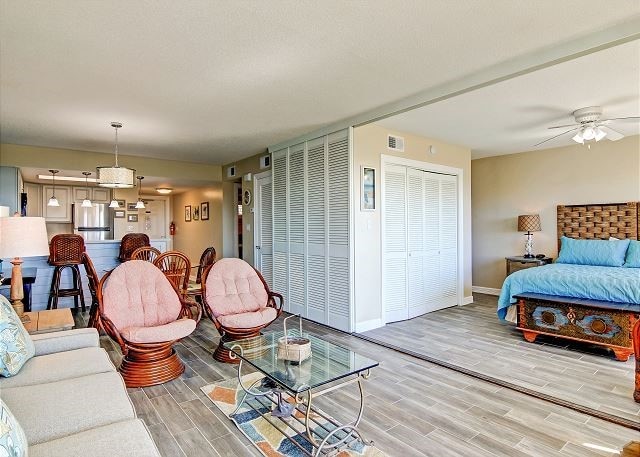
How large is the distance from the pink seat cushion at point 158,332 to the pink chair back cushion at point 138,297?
16 centimetres

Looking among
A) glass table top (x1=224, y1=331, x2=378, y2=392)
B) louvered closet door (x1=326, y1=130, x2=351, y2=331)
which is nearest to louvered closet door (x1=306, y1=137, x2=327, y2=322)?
louvered closet door (x1=326, y1=130, x2=351, y2=331)

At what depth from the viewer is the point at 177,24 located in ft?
7.46

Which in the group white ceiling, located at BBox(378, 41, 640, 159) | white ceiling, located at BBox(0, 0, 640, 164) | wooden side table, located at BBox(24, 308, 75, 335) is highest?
white ceiling, located at BBox(0, 0, 640, 164)

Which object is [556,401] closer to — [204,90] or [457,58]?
[457,58]

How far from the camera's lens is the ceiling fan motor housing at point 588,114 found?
3.94m

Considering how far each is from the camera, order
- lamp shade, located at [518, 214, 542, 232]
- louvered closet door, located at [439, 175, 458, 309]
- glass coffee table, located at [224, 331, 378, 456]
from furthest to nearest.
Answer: lamp shade, located at [518, 214, 542, 232] → louvered closet door, located at [439, 175, 458, 309] → glass coffee table, located at [224, 331, 378, 456]

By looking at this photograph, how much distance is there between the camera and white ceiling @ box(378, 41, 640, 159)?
299 cm

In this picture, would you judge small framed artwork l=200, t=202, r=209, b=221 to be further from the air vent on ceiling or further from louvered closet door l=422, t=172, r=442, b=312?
louvered closet door l=422, t=172, r=442, b=312

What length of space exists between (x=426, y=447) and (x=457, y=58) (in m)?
2.68

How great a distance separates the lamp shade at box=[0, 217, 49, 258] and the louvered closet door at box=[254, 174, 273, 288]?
11.5 ft

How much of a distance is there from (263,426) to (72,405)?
1.15 m

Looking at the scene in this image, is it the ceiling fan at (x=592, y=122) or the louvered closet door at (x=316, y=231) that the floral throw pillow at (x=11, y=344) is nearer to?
the louvered closet door at (x=316, y=231)

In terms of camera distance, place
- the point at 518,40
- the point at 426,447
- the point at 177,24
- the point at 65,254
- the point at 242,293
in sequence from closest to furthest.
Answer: the point at 426,447 < the point at 177,24 < the point at 518,40 < the point at 242,293 < the point at 65,254

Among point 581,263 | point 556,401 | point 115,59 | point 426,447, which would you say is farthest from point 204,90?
point 581,263
